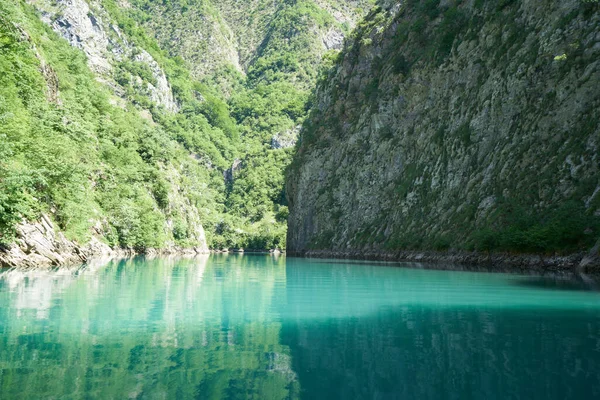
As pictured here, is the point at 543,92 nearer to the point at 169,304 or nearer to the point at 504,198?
the point at 504,198

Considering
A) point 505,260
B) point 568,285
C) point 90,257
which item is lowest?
point 568,285

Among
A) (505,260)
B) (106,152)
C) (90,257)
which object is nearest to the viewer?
(505,260)

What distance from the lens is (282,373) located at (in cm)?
744

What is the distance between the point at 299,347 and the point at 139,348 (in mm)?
2548

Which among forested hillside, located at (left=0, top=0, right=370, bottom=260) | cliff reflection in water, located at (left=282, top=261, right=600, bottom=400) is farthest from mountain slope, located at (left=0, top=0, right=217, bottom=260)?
cliff reflection in water, located at (left=282, top=261, right=600, bottom=400)

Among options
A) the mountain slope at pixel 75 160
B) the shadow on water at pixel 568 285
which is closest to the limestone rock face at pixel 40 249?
the mountain slope at pixel 75 160

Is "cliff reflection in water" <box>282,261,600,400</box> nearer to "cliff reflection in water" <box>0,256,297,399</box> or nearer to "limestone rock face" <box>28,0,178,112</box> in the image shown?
"cliff reflection in water" <box>0,256,297,399</box>

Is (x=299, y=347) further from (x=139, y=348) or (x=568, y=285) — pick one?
(x=568, y=285)

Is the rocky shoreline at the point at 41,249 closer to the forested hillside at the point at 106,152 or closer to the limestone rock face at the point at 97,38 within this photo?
the forested hillside at the point at 106,152

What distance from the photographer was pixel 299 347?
362 inches

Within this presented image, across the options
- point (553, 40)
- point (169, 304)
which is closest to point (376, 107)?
point (553, 40)

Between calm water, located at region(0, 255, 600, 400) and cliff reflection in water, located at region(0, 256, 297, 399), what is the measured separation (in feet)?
0.09

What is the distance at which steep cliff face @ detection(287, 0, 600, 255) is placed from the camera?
34.2 meters

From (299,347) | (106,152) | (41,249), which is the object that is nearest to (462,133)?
(41,249)
